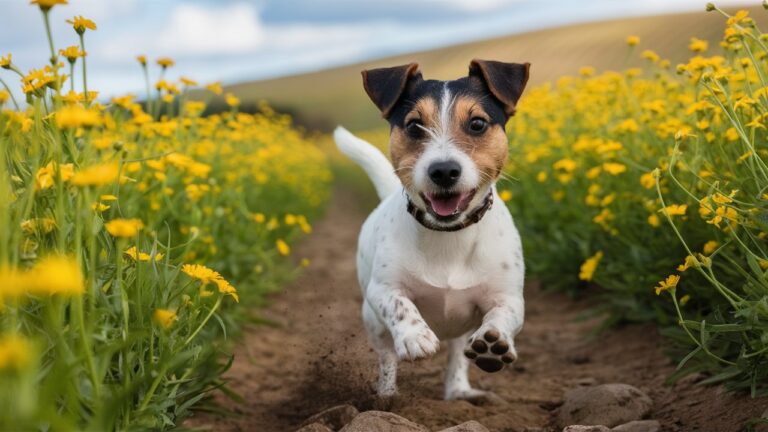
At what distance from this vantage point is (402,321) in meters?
3.11

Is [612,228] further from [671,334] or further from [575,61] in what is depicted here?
[575,61]

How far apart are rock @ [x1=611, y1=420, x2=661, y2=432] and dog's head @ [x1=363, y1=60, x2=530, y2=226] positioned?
1.09m

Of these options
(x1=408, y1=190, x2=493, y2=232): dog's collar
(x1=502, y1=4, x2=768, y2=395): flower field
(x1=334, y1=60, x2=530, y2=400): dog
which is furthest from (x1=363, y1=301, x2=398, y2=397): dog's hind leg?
(x1=502, y1=4, x2=768, y2=395): flower field

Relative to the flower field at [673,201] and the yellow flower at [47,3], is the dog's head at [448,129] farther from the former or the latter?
the yellow flower at [47,3]

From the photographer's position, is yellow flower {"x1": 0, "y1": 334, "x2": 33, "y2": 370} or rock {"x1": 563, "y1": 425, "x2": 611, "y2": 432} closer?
yellow flower {"x1": 0, "y1": 334, "x2": 33, "y2": 370}

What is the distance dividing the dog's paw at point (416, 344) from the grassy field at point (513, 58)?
17907 mm

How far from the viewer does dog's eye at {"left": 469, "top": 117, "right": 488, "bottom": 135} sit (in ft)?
10.9

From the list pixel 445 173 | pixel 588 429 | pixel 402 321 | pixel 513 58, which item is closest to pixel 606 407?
pixel 588 429

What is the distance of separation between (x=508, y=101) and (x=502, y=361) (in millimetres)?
1267

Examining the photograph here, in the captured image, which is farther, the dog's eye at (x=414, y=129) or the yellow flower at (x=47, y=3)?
the dog's eye at (x=414, y=129)

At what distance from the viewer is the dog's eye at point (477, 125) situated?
10.9 feet

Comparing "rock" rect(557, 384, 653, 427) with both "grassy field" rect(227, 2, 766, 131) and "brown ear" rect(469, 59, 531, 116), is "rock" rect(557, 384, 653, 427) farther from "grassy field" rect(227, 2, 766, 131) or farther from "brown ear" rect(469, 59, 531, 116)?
"grassy field" rect(227, 2, 766, 131)

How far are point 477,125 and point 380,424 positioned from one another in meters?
1.36

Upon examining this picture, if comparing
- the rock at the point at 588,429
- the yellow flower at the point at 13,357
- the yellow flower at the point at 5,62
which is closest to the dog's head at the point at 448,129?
the rock at the point at 588,429
